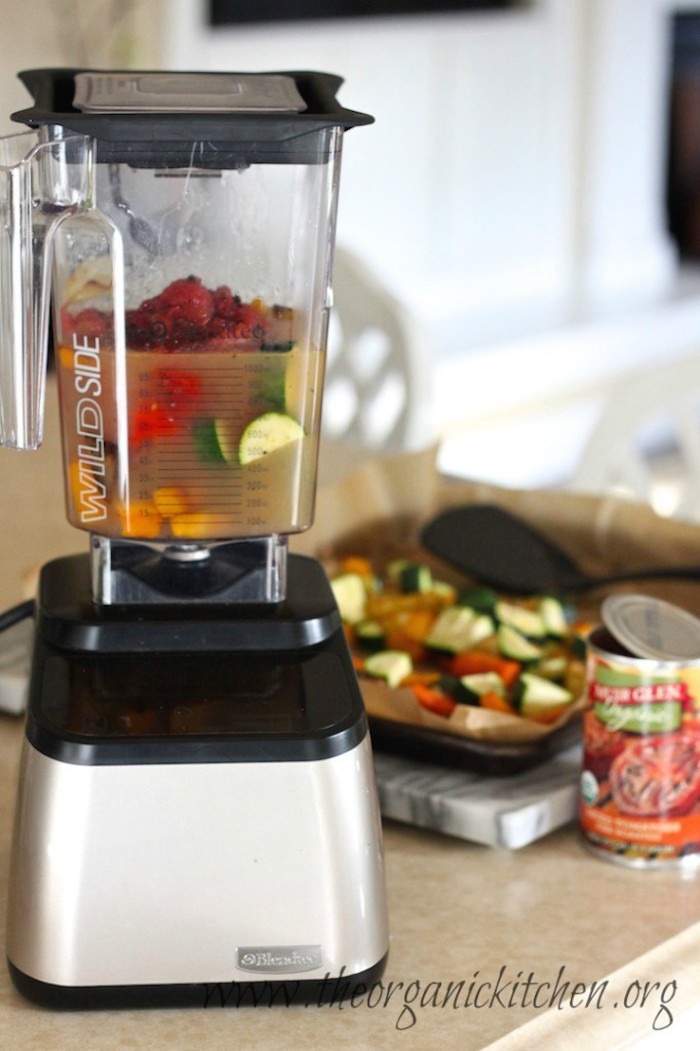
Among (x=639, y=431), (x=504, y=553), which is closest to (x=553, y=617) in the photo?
(x=504, y=553)

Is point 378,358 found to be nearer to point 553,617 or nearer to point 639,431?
point 639,431

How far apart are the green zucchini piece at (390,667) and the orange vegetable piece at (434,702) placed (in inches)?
1.3

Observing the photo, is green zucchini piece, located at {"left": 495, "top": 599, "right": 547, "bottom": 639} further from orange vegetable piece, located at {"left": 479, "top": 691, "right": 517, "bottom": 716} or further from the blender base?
the blender base

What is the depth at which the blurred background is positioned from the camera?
3574mm

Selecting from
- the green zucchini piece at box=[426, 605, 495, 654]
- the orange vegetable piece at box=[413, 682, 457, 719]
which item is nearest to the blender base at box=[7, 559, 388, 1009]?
the orange vegetable piece at box=[413, 682, 457, 719]

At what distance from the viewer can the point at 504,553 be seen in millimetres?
1193

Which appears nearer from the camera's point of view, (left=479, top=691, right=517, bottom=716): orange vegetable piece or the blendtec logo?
the blendtec logo

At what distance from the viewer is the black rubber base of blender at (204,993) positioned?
0.67 metres

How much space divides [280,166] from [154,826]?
0.32 m

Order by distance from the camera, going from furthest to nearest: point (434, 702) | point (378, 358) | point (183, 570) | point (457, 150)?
point (457, 150) → point (378, 358) → point (434, 702) → point (183, 570)

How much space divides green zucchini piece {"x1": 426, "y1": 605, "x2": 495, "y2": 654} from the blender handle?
415 millimetres

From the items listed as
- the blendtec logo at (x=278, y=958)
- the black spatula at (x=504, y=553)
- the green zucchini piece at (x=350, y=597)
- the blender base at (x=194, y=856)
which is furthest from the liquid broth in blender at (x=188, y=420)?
the black spatula at (x=504, y=553)

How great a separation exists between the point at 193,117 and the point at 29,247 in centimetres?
→ 10

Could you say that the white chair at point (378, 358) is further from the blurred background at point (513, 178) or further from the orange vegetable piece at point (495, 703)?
the blurred background at point (513, 178)
